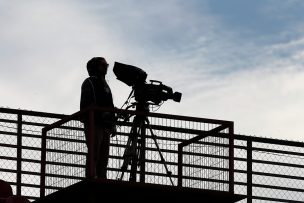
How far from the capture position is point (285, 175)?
2908 cm

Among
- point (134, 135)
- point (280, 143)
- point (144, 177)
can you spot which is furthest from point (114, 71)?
point (280, 143)

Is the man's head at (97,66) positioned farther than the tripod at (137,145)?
Yes

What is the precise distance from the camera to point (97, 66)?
24047mm

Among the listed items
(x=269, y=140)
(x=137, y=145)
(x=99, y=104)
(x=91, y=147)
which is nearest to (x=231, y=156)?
(x=137, y=145)

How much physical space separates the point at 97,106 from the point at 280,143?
651cm

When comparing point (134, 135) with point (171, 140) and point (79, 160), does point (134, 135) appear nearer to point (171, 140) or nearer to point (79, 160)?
point (79, 160)

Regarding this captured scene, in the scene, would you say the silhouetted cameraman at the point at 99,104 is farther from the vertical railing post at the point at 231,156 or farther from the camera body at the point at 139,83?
the vertical railing post at the point at 231,156

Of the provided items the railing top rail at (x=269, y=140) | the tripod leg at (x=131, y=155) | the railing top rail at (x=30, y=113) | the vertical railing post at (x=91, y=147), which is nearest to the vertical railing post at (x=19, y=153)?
the railing top rail at (x=30, y=113)

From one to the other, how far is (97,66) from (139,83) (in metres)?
0.68

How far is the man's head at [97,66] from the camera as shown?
2405 centimetres

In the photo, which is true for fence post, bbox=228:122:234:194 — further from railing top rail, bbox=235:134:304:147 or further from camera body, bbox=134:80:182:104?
railing top rail, bbox=235:134:304:147

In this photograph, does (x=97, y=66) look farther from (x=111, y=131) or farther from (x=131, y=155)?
(x=131, y=155)

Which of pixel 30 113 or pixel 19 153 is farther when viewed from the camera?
pixel 30 113

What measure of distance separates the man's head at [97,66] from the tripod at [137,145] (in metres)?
0.74
